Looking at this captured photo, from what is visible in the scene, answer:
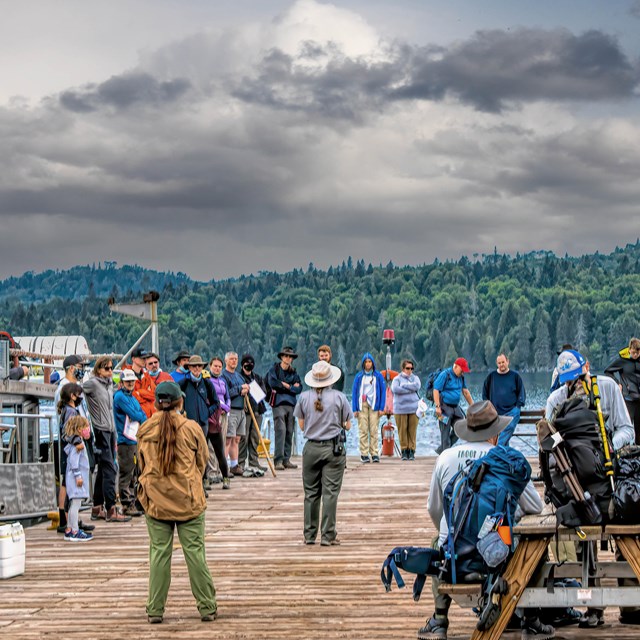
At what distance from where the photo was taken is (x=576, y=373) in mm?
8055

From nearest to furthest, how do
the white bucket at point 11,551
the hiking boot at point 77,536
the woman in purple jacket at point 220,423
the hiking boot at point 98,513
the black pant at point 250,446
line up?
the white bucket at point 11,551 → the hiking boot at point 77,536 → the hiking boot at point 98,513 → the woman in purple jacket at point 220,423 → the black pant at point 250,446

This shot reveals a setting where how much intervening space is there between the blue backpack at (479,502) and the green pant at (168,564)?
7.55 ft

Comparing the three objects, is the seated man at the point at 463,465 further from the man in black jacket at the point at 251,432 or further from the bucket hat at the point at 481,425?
the man in black jacket at the point at 251,432

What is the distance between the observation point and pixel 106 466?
1394cm

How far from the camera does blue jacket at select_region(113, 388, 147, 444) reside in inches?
571

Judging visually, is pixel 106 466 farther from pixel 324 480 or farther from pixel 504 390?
pixel 504 390

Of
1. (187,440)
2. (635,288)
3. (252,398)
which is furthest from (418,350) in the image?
(187,440)

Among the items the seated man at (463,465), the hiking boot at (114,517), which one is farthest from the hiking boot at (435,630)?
the hiking boot at (114,517)

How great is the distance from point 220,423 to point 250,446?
2.86m

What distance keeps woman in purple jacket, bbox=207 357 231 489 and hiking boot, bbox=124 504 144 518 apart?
2.48m

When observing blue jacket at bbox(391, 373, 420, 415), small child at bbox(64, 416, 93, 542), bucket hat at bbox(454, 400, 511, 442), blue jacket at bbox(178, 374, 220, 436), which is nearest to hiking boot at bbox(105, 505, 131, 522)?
small child at bbox(64, 416, 93, 542)

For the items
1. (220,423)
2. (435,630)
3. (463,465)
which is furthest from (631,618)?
(220,423)

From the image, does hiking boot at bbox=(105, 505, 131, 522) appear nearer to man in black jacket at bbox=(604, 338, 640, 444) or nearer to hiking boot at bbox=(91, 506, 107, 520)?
hiking boot at bbox=(91, 506, 107, 520)

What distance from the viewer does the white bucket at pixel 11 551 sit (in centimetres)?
1081
